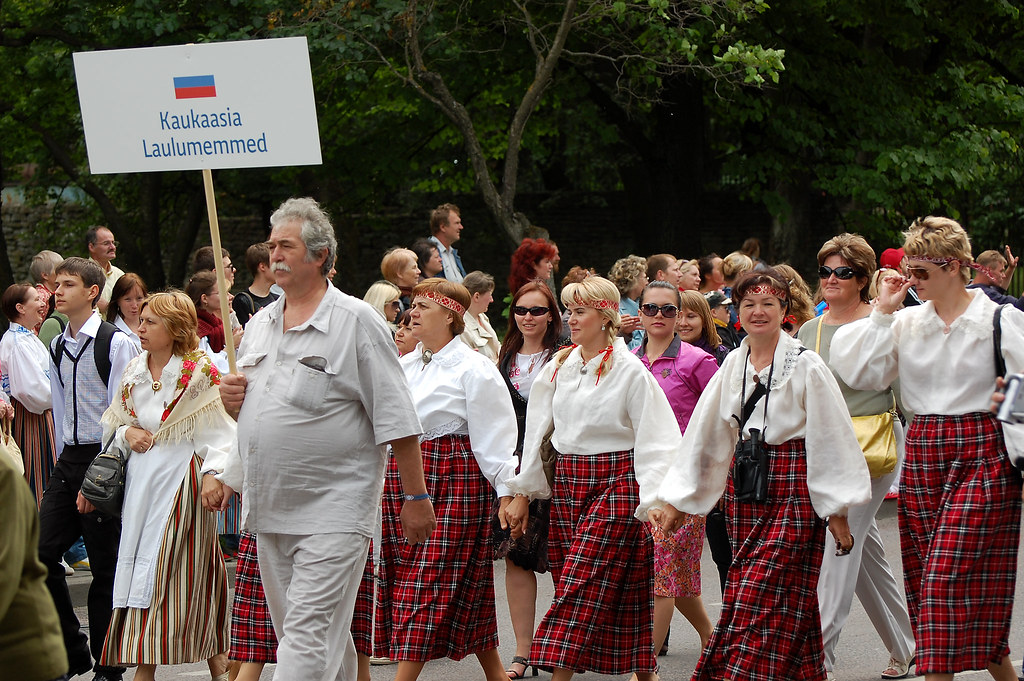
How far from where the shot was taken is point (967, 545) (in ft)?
16.3

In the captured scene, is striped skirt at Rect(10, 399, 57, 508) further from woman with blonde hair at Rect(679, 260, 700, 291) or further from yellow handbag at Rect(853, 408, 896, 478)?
yellow handbag at Rect(853, 408, 896, 478)

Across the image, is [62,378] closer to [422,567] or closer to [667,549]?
[422,567]

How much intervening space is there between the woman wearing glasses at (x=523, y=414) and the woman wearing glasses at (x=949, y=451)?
175 cm

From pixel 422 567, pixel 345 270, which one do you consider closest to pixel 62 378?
pixel 422 567

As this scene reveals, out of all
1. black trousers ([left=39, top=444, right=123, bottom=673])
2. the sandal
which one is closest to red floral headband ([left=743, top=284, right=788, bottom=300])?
the sandal

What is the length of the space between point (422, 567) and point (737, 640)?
1499 millimetres

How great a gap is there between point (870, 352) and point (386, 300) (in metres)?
4.63

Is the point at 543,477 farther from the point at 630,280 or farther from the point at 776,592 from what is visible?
the point at 630,280

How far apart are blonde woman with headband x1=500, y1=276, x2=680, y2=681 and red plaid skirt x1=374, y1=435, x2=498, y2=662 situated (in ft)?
0.62

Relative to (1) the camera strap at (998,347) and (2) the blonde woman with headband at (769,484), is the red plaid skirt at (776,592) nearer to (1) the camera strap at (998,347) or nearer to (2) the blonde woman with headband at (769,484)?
(2) the blonde woman with headband at (769,484)

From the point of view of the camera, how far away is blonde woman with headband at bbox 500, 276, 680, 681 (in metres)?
5.52

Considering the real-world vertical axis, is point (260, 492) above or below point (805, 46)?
below

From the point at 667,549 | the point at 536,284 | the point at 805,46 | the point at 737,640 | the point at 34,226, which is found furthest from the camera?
the point at 34,226

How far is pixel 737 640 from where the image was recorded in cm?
496
